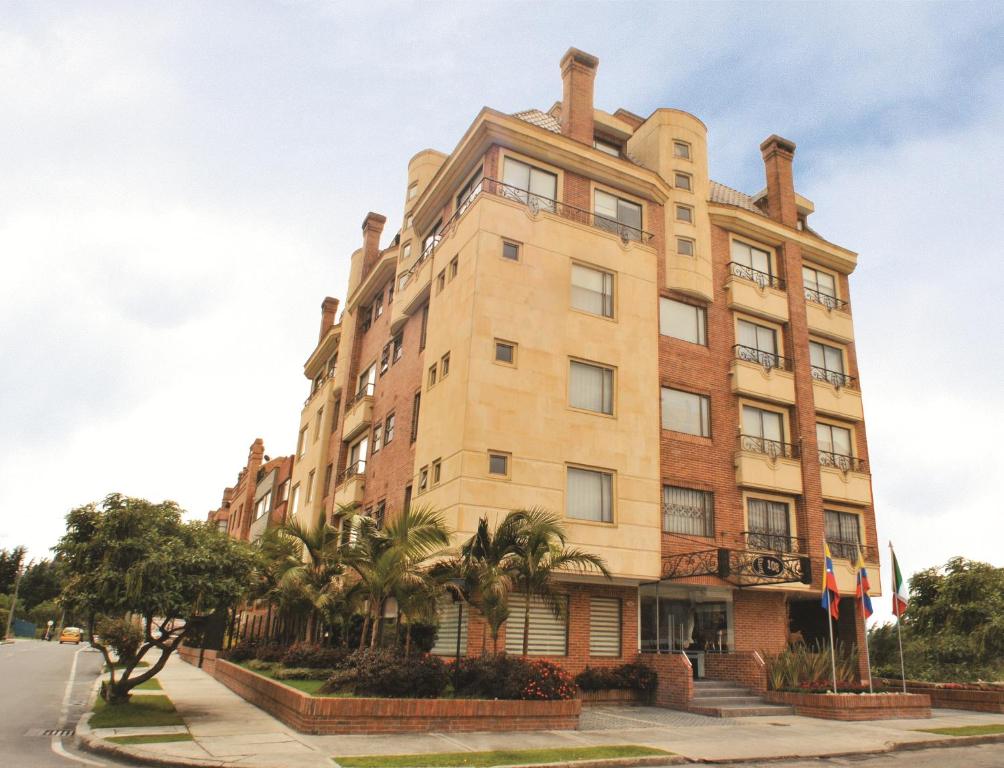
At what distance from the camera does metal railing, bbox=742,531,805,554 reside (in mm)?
26964

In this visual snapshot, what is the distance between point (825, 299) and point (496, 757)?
2599cm

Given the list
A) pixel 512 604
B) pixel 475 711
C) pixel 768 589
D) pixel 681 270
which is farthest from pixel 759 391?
pixel 475 711

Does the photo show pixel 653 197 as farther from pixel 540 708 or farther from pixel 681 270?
pixel 540 708

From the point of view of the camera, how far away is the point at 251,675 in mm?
21391

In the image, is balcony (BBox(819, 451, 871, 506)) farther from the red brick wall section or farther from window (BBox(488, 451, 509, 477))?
window (BBox(488, 451, 509, 477))

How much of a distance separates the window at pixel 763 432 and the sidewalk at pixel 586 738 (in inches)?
381

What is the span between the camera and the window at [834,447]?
30344 mm

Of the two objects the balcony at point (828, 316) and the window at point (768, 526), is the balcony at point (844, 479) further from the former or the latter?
the balcony at point (828, 316)

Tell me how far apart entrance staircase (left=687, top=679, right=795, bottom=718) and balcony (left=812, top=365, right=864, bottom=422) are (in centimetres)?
1164

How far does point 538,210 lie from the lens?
26203 millimetres

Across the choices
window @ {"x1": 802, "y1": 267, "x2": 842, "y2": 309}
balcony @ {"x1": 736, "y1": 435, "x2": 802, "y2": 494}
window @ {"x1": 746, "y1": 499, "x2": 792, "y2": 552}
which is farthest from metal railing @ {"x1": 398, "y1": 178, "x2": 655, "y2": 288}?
window @ {"x1": 746, "y1": 499, "x2": 792, "y2": 552}

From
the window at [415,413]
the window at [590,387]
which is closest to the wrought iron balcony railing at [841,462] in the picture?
the window at [590,387]

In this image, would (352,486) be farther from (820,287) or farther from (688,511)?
(820,287)

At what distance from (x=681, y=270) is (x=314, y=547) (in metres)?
16.0
